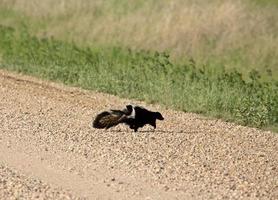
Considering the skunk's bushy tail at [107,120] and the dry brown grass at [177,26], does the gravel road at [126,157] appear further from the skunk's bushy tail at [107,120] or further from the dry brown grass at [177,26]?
the dry brown grass at [177,26]

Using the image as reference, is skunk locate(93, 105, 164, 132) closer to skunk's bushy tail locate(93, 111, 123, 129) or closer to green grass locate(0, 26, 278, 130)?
skunk's bushy tail locate(93, 111, 123, 129)

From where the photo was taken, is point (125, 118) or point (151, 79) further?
point (151, 79)

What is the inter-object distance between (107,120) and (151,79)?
6.48 meters

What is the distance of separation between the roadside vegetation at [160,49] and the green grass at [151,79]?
0.08 feet

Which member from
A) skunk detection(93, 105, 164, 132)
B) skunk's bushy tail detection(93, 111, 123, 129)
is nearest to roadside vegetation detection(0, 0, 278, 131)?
skunk detection(93, 105, 164, 132)

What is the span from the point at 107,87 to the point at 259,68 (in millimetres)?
8211

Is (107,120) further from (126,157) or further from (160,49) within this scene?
(160,49)

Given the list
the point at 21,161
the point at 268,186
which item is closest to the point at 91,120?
the point at 21,161

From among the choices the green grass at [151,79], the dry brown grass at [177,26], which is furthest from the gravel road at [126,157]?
the dry brown grass at [177,26]

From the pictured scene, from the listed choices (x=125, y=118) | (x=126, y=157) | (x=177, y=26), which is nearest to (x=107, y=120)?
(x=125, y=118)

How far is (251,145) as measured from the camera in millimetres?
13312

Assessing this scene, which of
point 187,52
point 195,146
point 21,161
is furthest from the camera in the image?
point 187,52

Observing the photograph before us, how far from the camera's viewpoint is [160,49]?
28.8m

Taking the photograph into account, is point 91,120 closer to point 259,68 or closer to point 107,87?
point 107,87
